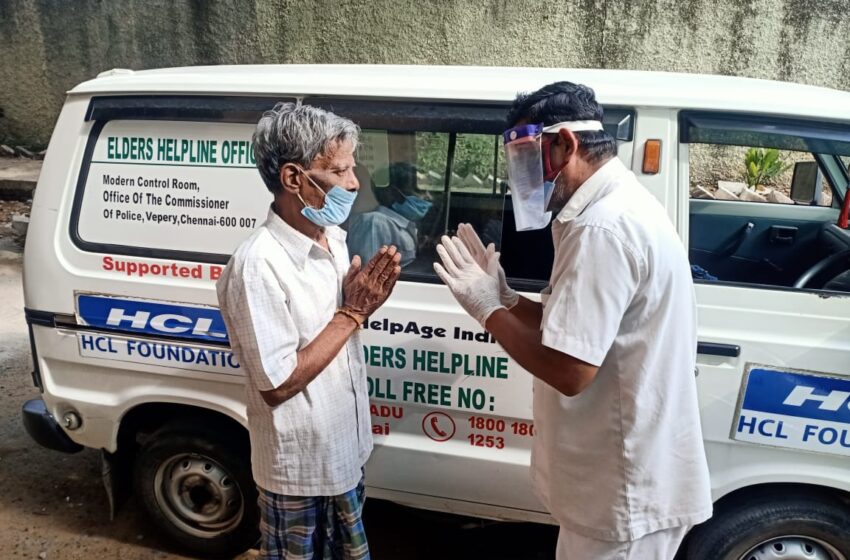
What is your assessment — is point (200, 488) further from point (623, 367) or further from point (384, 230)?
point (623, 367)

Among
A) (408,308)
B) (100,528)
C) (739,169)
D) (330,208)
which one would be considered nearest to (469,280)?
(330,208)

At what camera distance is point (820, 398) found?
2.02m

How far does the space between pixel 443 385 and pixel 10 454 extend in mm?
2864

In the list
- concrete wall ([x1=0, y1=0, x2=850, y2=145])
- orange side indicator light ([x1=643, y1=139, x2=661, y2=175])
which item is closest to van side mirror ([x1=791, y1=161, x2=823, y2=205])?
orange side indicator light ([x1=643, y1=139, x2=661, y2=175])

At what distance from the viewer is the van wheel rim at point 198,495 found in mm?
2756

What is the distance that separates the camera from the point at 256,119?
2383mm

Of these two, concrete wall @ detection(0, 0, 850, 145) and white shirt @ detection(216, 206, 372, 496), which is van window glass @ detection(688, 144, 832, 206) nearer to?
concrete wall @ detection(0, 0, 850, 145)

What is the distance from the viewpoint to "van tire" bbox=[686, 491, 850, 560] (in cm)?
214

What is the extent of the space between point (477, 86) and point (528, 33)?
6523 millimetres

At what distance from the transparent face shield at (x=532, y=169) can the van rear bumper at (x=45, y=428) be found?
7.55ft

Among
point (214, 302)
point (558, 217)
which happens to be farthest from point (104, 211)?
point (558, 217)

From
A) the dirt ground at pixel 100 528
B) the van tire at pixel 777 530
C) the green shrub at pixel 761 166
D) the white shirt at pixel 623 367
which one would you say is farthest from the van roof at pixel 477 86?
the green shrub at pixel 761 166

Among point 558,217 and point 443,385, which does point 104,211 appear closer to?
point 443,385

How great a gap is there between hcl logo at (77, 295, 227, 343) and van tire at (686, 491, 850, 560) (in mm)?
1897
